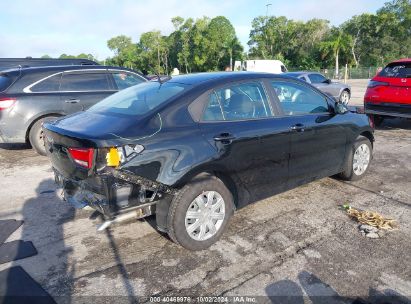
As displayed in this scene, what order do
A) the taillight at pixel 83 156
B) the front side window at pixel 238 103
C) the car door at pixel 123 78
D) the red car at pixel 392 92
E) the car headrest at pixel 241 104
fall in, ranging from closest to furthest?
1. the taillight at pixel 83 156
2. the front side window at pixel 238 103
3. the car headrest at pixel 241 104
4. the car door at pixel 123 78
5. the red car at pixel 392 92

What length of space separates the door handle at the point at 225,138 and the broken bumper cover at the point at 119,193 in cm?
67

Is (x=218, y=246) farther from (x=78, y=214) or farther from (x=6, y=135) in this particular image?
(x=6, y=135)

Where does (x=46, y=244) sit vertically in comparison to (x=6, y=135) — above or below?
below

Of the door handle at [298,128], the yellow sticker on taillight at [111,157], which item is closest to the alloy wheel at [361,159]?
the door handle at [298,128]

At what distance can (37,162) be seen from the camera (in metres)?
6.84

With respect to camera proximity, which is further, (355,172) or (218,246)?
(355,172)

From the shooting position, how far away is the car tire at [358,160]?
5.20m

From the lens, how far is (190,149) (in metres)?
3.38

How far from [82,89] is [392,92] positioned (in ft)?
22.6

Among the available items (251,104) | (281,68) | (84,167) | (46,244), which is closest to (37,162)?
(46,244)

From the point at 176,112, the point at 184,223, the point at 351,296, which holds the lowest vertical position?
the point at 351,296

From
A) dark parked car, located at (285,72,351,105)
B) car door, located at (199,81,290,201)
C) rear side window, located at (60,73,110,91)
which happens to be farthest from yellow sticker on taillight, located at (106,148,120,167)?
dark parked car, located at (285,72,351,105)

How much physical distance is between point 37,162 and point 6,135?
0.73 metres

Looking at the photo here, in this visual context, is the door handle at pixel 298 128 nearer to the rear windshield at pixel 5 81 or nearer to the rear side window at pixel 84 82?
the rear side window at pixel 84 82
